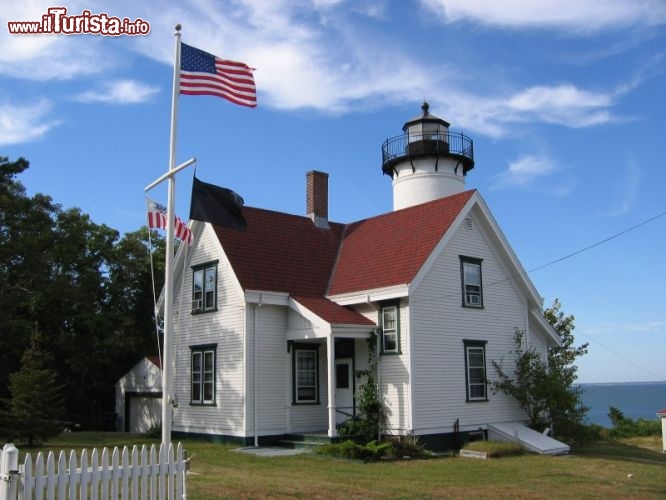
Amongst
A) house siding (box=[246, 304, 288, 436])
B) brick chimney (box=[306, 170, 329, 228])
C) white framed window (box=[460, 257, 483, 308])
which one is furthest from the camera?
brick chimney (box=[306, 170, 329, 228])

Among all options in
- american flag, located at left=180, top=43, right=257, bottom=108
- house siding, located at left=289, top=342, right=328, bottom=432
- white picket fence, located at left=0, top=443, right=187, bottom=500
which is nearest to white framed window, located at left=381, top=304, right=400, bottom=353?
house siding, located at left=289, top=342, right=328, bottom=432

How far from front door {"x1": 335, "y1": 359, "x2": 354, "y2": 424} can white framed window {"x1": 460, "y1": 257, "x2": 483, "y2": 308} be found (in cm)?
390

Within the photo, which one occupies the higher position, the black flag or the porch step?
the black flag

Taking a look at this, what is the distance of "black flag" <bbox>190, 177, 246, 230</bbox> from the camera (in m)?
13.7

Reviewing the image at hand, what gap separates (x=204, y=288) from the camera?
74.3 feet

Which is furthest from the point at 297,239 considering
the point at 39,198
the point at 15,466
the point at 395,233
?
the point at 15,466

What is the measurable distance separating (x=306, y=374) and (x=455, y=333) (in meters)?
4.48

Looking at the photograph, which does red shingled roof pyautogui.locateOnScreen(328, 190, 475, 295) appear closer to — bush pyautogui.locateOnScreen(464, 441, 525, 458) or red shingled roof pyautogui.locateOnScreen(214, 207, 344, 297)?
red shingled roof pyautogui.locateOnScreen(214, 207, 344, 297)

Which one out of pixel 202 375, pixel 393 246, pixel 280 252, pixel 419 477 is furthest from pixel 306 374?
pixel 419 477

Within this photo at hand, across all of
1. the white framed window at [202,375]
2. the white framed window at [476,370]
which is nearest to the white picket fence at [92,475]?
the white framed window at [202,375]

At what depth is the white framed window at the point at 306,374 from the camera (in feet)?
69.6

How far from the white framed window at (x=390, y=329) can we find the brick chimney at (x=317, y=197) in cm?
583

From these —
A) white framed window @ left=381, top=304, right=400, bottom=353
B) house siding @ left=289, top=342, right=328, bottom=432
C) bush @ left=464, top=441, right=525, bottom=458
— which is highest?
white framed window @ left=381, top=304, right=400, bottom=353

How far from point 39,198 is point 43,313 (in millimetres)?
4702
